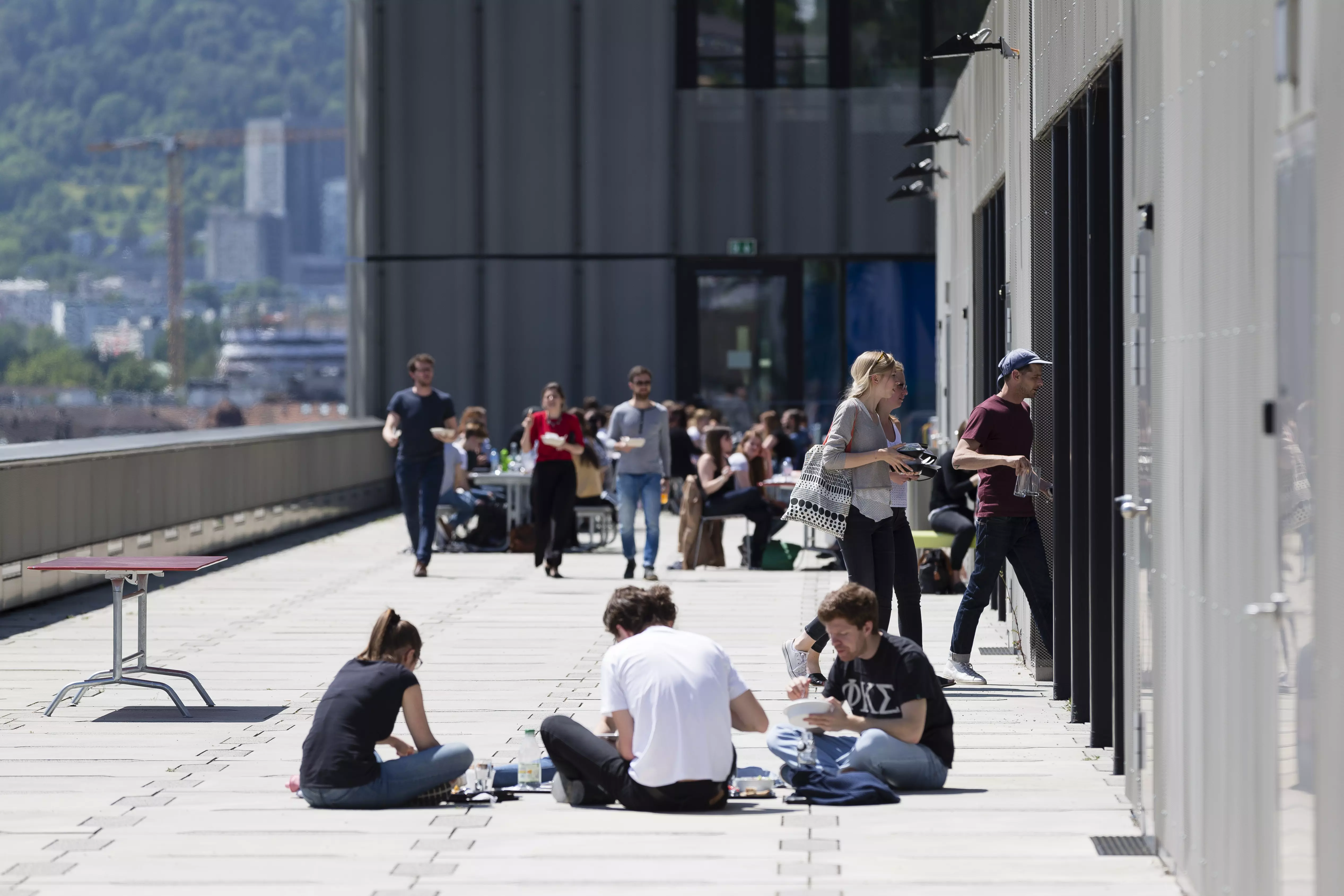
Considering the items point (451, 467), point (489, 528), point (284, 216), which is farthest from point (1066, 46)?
point (284, 216)

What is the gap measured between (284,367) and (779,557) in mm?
73558

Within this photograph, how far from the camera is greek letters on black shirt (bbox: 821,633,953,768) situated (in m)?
6.84

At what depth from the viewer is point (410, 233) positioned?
26984 mm

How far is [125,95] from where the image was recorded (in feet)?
474

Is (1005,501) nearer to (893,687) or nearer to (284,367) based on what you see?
(893,687)

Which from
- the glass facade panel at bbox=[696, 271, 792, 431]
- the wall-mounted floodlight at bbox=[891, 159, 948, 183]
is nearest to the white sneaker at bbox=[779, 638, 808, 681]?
the wall-mounted floodlight at bbox=[891, 159, 948, 183]

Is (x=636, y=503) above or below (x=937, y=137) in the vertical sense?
below

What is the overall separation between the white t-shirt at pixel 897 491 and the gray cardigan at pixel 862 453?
99 mm

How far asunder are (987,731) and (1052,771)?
977 millimetres

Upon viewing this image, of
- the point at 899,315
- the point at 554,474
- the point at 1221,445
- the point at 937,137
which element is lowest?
the point at 554,474

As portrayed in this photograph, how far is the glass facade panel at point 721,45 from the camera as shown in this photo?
1032 inches

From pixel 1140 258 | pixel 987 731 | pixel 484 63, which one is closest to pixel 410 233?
pixel 484 63

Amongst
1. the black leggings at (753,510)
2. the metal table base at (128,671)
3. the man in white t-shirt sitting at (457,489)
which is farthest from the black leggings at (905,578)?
the man in white t-shirt sitting at (457,489)

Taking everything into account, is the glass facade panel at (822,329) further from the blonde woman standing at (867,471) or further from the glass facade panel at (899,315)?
the blonde woman standing at (867,471)
